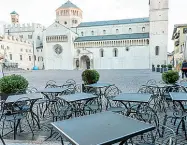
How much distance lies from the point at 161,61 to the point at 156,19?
9.57 meters

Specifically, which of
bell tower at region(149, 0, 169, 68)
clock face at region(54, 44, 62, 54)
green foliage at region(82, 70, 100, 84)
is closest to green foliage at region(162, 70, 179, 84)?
green foliage at region(82, 70, 100, 84)

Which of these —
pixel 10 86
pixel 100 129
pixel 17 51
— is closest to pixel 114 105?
pixel 10 86

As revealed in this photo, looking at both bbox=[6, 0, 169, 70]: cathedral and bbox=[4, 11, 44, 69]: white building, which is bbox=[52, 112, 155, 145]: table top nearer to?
bbox=[6, 0, 169, 70]: cathedral

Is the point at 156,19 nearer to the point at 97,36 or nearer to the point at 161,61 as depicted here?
the point at 161,61

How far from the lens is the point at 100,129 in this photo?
1.84 meters

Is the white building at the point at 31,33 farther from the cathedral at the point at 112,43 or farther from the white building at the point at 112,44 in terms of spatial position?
the white building at the point at 112,44

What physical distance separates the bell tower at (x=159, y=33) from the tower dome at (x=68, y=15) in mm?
20454

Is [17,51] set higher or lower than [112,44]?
lower

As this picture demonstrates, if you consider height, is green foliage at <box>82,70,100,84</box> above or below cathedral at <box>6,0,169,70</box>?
below

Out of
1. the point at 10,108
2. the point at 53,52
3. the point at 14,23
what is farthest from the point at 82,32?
the point at 10,108

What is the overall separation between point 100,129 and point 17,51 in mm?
42743

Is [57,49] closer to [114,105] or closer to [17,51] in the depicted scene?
[17,51]

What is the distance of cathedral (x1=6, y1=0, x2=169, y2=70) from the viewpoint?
37.0 m

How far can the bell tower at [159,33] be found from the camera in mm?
36594
